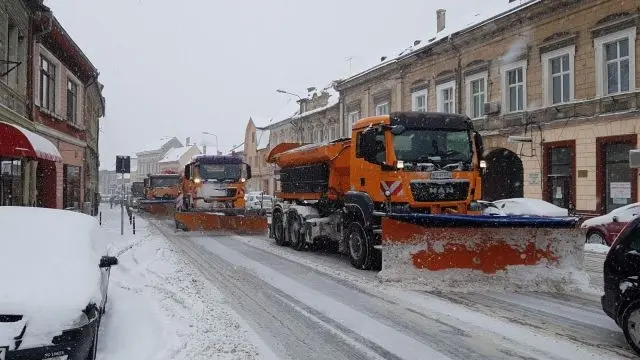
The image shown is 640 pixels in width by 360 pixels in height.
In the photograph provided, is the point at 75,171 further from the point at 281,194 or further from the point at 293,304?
the point at 293,304

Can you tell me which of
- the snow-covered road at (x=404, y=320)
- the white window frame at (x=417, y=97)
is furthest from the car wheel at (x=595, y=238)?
the white window frame at (x=417, y=97)

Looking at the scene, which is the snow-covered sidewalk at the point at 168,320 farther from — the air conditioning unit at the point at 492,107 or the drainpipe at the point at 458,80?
the drainpipe at the point at 458,80

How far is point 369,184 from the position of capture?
10.6 metres

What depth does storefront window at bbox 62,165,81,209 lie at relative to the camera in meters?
23.4

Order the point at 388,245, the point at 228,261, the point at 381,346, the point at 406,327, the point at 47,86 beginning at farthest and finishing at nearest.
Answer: the point at 47,86
the point at 228,261
the point at 388,245
the point at 406,327
the point at 381,346

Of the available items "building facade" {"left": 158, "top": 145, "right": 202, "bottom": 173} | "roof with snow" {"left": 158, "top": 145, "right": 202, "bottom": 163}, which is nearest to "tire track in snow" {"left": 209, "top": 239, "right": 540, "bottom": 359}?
"building facade" {"left": 158, "top": 145, "right": 202, "bottom": 173}

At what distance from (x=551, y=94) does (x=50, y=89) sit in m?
18.6

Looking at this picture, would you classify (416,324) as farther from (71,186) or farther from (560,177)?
Result: (71,186)

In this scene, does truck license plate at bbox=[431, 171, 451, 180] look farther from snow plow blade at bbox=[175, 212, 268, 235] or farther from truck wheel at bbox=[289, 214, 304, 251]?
snow plow blade at bbox=[175, 212, 268, 235]

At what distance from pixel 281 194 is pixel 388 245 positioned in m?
7.71

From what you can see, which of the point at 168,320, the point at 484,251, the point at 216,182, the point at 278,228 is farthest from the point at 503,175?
the point at 168,320

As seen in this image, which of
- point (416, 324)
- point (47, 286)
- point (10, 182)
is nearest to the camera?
point (47, 286)

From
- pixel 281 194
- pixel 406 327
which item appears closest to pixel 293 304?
pixel 406 327

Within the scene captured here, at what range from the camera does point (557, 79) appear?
2120cm
